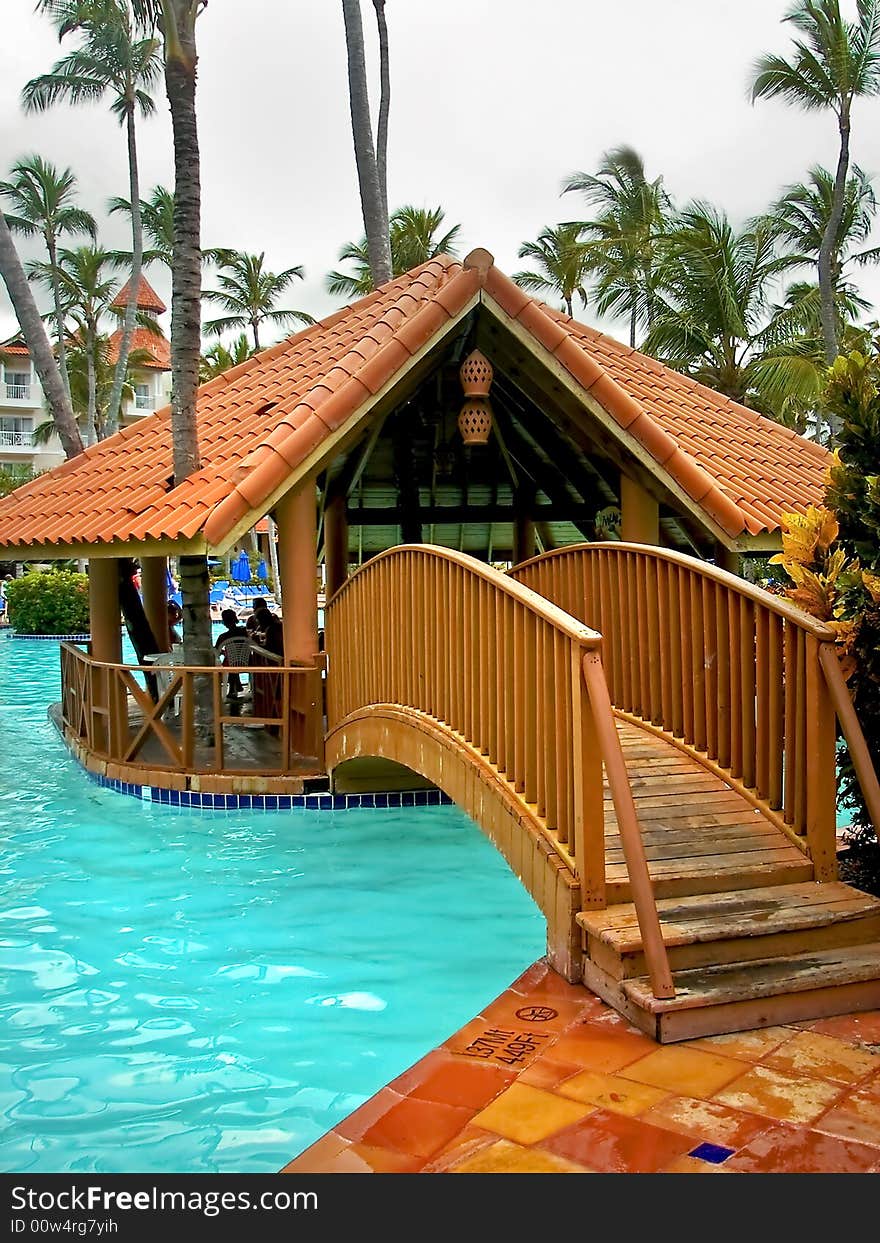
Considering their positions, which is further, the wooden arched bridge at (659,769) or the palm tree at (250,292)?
the palm tree at (250,292)

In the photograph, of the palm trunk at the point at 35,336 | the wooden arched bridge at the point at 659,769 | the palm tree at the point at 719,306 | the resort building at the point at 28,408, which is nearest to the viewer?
the wooden arched bridge at the point at 659,769

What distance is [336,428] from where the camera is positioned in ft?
32.5

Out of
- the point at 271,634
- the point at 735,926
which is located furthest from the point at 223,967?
the point at 271,634

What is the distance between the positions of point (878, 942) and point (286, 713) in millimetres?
6527

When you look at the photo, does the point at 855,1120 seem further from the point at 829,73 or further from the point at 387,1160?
the point at 829,73

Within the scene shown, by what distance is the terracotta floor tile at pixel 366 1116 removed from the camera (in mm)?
3892

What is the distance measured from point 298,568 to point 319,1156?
7272 millimetres

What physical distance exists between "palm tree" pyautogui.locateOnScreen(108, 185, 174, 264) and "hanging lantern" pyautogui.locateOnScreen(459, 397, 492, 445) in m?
29.6

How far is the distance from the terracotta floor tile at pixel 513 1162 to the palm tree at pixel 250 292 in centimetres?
4601

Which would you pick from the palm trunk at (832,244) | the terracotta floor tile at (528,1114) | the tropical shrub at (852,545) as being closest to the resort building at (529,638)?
the tropical shrub at (852,545)

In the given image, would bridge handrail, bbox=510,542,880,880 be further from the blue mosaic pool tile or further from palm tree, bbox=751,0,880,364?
palm tree, bbox=751,0,880,364

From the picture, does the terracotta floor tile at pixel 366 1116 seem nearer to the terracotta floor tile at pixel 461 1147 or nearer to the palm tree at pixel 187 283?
the terracotta floor tile at pixel 461 1147

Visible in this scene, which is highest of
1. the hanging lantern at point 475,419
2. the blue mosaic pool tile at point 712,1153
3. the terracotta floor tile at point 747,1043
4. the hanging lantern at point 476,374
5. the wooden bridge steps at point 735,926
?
the hanging lantern at point 476,374

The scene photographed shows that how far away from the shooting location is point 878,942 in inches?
200
